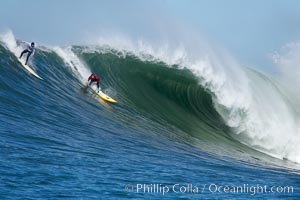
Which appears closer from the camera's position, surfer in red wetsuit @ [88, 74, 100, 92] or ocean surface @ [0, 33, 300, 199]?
ocean surface @ [0, 33, 300, 199]

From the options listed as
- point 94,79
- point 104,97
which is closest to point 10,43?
point 94,79

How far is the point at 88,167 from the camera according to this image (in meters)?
9.38

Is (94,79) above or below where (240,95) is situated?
below

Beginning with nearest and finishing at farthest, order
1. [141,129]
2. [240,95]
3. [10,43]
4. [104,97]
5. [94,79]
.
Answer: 1. [141,129]
2. [104,97]
3. [94,79]
4. [10,43]
5. [240,95]

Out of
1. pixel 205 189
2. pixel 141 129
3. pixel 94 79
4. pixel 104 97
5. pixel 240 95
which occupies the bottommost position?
pixel 205 189

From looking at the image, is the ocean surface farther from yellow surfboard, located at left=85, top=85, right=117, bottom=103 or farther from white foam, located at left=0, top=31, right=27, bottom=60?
yellow surfboard, located at left=85, top=85, right=117, bottom=103

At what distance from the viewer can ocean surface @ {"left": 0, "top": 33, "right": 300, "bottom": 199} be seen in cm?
888

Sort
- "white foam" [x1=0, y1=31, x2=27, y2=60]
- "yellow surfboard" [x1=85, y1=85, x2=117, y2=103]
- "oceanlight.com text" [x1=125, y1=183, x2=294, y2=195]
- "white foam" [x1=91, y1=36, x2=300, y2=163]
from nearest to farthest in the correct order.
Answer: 1. "oceanlight.com text" [x1=125, y1=183, x2=294, y2=195]
2. "yellow surfboard" [x1=85, y1=85, x2=117, y2=103]
3. "white foam" [x1=91, y1=36, x2=300, y2=163]
4. "white foam" [x1=0, y1=31, x2=27, y2=60]

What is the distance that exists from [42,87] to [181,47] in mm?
9268

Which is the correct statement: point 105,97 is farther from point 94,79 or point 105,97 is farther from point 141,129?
point 141,129

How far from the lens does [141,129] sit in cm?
1424

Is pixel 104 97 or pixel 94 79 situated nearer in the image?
pixel 104 97

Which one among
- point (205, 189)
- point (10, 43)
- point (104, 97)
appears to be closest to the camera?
point (205, 189)

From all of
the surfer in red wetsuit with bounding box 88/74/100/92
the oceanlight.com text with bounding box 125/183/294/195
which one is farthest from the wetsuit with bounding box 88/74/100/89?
the oceanlight.com text with bounding box 125/183/294/195
